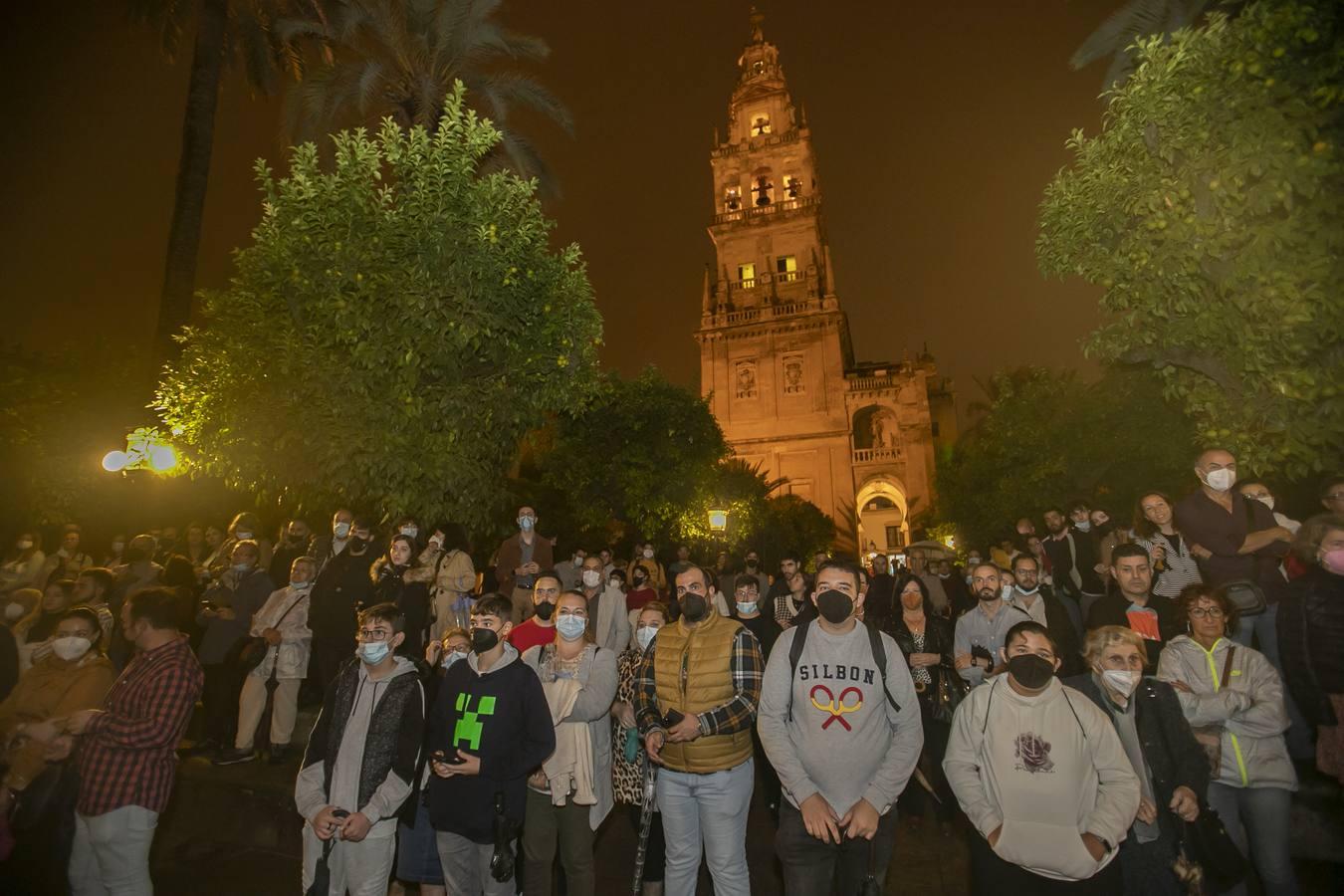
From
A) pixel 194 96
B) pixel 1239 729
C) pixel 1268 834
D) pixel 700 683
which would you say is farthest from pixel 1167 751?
pixel 194 96

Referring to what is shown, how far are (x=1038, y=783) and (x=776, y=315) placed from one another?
4716 cm

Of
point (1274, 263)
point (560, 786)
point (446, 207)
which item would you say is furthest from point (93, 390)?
point (1274, 263)

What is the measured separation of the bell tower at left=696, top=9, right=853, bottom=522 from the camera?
46906 mm

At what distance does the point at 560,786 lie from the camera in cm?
455

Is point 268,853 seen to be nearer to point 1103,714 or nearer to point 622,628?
point 622,628

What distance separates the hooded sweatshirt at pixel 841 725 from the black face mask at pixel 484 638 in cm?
182

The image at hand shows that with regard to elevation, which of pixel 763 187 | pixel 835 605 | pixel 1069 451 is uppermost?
pixel 763 187

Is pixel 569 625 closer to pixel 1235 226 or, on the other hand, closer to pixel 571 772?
pixel 571 772

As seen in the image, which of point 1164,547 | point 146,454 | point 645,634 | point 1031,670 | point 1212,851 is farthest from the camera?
point 146,454

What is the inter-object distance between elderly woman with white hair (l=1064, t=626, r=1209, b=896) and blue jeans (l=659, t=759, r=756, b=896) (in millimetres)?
2201

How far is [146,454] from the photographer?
11.4m

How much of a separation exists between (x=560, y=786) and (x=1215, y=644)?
4.59 metres

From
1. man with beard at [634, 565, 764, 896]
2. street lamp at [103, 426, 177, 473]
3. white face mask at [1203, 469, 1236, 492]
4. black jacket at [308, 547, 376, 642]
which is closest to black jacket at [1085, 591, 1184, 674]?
white face mask at [1203, 469, 1236, 492]

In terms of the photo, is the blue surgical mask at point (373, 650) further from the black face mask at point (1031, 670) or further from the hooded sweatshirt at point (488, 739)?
the black face mask at point (1031, 670)
